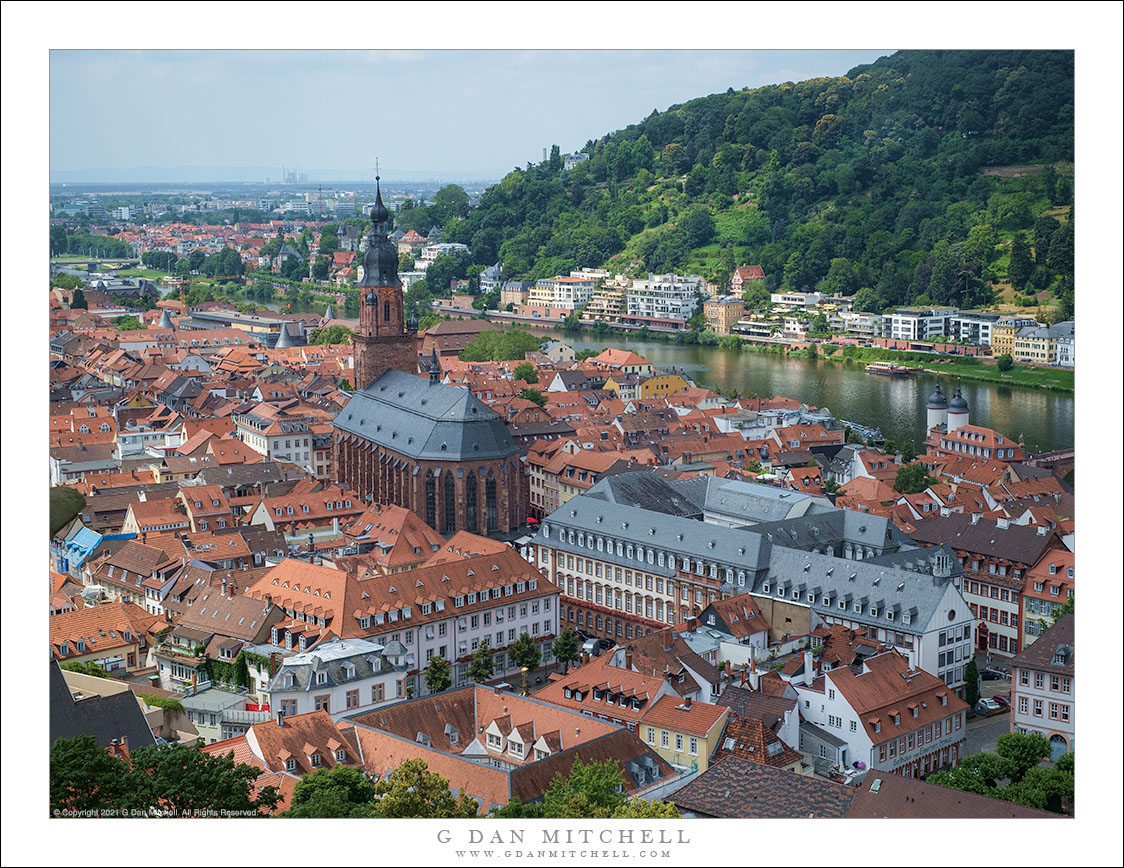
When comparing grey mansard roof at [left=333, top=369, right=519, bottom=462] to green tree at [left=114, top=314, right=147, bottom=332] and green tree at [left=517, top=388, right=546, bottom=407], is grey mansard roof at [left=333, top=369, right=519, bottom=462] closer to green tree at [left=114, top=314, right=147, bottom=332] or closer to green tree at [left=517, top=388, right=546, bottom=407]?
green tree at [left=517, top=388, right=546, bottom=407]

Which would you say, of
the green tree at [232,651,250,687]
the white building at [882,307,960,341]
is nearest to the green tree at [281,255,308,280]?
the white building at [882,307,960,341]

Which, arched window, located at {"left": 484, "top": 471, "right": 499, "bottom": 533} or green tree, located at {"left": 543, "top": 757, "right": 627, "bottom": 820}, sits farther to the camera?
arched window, located at {"left": 484, "top": 471, "right": 499, "bottom": 533}

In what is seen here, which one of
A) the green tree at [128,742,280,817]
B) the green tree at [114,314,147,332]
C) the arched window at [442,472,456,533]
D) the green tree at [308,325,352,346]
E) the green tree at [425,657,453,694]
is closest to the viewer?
the green tree at [128,742,280,817]

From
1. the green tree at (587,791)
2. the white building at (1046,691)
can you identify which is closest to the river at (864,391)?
the white building at (1046,691)

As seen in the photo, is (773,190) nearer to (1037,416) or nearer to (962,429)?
(1037,416)

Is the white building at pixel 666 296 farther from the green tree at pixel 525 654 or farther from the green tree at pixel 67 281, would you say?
the green tree at pixel 525 654

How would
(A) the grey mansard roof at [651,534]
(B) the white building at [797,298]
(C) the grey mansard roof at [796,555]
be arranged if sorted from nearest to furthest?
(C) the grey mansard roof at [796,555], (A) the grey mansard roof at [651,534], (B) the white building at [797,298]

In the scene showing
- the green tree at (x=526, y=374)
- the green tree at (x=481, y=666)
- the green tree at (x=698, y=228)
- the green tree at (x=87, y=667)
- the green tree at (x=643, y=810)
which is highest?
the green tree at (x=698, y=228)
